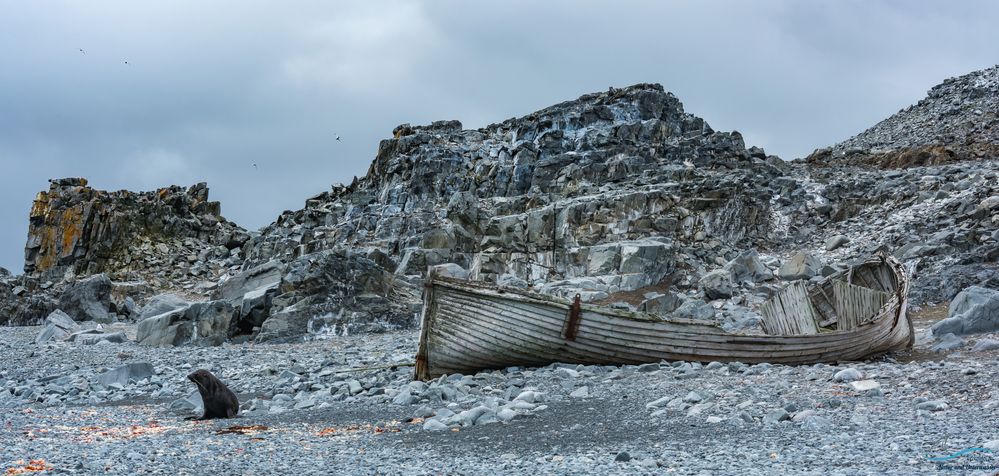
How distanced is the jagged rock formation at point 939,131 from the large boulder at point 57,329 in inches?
1679

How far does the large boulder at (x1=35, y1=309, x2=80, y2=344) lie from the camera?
25141mm

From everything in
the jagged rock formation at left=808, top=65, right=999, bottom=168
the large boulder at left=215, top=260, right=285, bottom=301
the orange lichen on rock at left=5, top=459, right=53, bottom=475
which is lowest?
the orange lichen on rock at left=5, top=459, right=53, bottom=475

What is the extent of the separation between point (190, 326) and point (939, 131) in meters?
51.9

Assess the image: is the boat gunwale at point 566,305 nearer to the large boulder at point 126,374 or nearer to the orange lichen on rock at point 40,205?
the large boulder at point 126,374

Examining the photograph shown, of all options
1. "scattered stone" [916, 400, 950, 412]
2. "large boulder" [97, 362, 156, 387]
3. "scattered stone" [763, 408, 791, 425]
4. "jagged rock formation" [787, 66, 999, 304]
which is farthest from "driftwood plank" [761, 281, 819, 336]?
"large boulder" [97, 362, 156, 387]

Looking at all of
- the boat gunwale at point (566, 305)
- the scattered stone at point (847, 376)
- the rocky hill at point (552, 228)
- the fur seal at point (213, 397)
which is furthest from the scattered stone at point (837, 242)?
the fur seal at point (213, 397)

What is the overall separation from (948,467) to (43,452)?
8.35 m

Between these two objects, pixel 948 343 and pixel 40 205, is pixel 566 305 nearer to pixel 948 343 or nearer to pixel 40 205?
pixel 948 343

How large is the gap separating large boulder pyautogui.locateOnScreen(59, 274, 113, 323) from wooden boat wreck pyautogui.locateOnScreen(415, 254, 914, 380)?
78.8 ft

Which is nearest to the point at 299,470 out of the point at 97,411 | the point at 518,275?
the point at 97,411

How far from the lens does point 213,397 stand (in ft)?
37.2

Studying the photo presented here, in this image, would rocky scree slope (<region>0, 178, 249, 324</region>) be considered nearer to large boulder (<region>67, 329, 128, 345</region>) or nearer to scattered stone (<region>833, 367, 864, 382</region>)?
large boulder (<region>67, 329, 128, 345</region>)

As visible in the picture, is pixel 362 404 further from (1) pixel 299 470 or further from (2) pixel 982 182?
(2) pixel 982 182

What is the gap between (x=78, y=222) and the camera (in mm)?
51125
